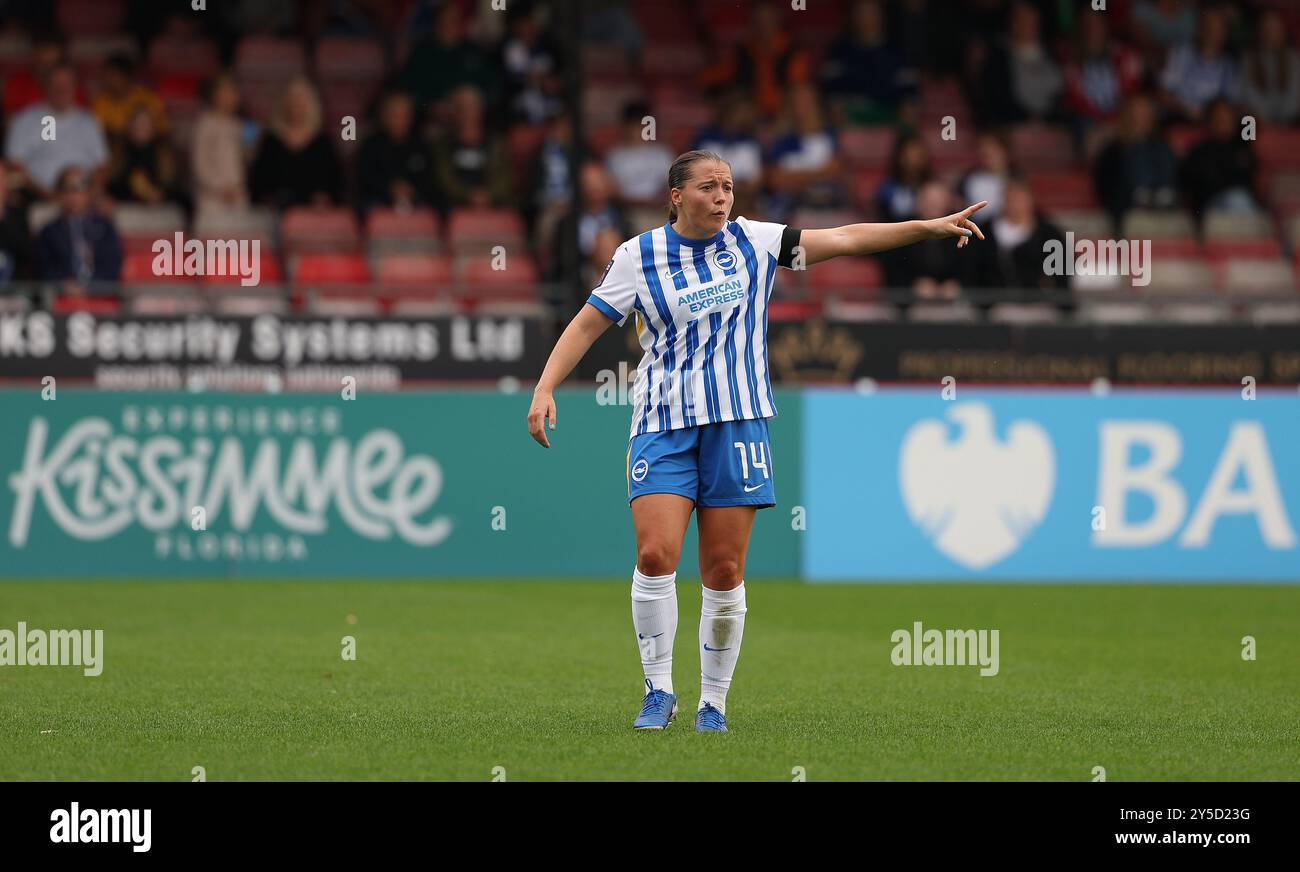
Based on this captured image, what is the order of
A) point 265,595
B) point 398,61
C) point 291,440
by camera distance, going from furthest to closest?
point 398,61 → point 291,440 → point 265,595

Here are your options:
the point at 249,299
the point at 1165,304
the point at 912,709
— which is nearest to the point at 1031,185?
the point at 1165,304

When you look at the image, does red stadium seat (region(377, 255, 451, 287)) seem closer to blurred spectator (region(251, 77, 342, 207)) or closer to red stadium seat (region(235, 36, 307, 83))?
blurred spectator (region(251, 77, 342, 207))

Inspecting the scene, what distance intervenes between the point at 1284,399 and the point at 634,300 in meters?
9.25

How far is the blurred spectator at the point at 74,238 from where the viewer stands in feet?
52.3

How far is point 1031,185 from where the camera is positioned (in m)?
20.2

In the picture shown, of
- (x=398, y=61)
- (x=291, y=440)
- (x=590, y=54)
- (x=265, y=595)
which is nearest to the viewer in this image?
(x=265, y=595)

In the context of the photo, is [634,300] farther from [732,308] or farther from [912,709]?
[912,709]

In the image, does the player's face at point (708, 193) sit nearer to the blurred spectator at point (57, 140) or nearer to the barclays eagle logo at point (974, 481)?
the barclays eagle logo at point (974, 481)

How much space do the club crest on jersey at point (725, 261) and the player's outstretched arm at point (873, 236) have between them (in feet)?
0.91

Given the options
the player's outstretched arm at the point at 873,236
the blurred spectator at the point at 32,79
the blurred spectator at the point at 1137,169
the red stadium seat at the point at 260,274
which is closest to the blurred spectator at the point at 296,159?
the red stadium seat at the point at 260,274

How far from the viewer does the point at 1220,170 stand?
19844 millimetres

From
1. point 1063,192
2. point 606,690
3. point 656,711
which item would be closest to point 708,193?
point 656,711

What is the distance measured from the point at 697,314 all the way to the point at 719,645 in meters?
1.19

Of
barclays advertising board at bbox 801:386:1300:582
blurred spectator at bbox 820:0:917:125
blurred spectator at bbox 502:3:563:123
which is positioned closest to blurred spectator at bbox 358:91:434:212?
blurred spectator at bbox 502:3:563:123
